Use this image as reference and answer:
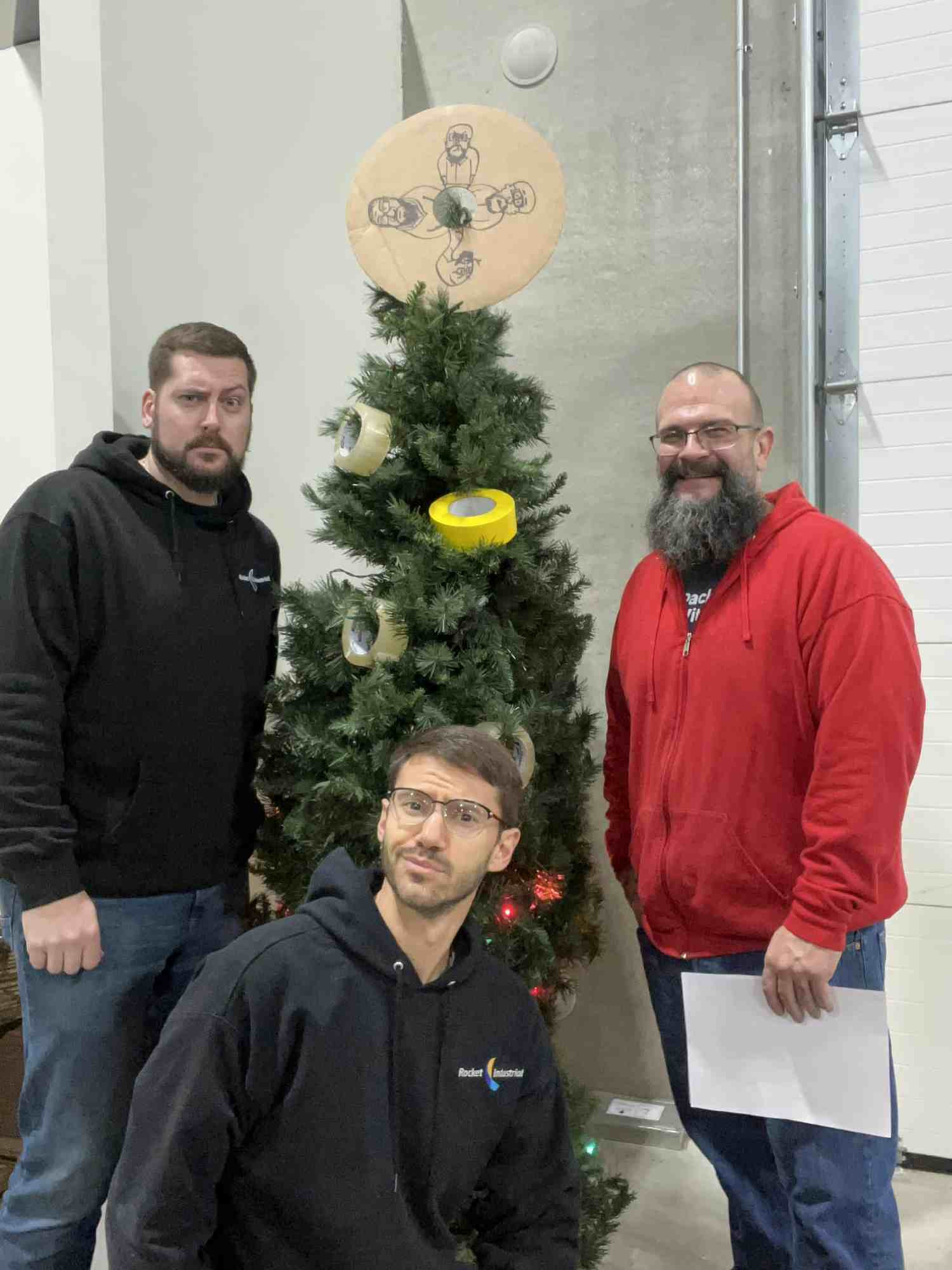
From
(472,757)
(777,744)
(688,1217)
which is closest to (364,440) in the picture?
(472,757)

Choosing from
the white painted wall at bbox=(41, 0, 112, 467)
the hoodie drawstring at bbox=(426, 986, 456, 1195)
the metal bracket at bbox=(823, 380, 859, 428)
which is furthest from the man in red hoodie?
the white painted wall at bbox=(41, 0, 112, 467)

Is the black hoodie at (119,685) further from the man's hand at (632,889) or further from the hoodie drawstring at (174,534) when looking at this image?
the man's hand at (632,889)

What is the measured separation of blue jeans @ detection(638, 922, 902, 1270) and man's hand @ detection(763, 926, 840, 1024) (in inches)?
2.3

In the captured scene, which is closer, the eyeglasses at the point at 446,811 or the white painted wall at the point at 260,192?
the eyeglasses at the point at 446,811

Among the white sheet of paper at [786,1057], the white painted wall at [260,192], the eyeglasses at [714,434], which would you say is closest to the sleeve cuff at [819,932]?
the white sheet of paper at [786,1057]

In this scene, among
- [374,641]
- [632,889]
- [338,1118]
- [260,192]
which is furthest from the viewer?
[260,192]

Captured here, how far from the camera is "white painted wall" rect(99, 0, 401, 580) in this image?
2664 mm

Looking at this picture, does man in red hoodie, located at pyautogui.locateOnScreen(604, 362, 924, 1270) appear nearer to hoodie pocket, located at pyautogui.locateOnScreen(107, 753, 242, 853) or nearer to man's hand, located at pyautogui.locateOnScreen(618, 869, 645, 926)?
man's hand, located at pyautogui.locateOnScreen(618, 869, 645, 926)

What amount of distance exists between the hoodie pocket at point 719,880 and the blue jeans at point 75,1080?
94 cm

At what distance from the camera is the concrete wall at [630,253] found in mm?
3109

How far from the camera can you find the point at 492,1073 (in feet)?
5.22

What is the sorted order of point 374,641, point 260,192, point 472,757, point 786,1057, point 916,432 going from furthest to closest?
point 260,192 < point 916,432 < point 374,641 < point 786,1057 < point 472,757

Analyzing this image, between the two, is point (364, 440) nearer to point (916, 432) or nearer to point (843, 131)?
point (916, 432)

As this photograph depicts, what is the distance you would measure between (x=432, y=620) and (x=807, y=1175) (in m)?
1.17
